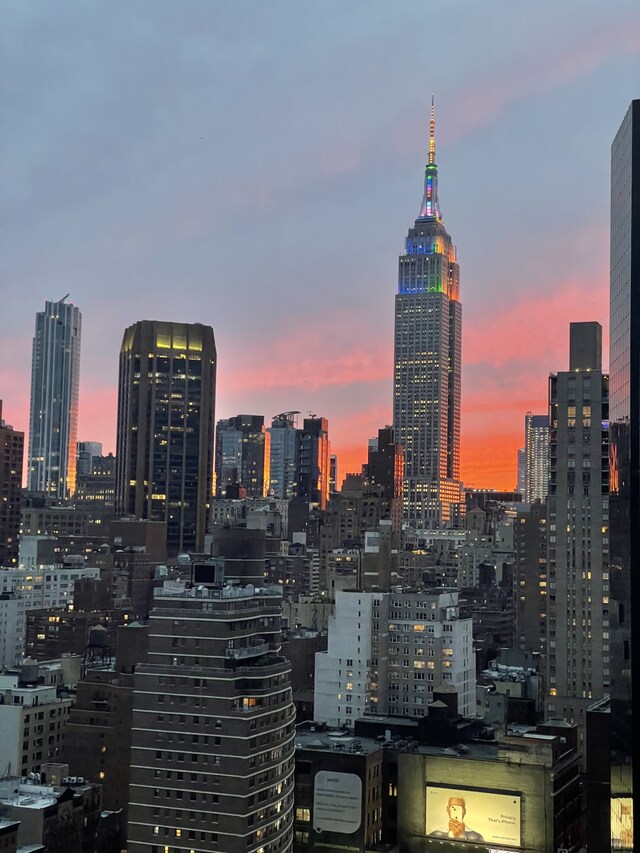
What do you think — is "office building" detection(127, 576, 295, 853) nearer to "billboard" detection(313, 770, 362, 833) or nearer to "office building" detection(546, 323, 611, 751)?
"billboard" detection(313, 770, 362, 833)

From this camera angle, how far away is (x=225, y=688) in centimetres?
9238

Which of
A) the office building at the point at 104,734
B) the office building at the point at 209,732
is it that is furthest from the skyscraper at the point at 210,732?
the office building at the point at 104,734

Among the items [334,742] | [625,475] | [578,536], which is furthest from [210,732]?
[578,536]

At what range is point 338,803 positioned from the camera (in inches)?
4542

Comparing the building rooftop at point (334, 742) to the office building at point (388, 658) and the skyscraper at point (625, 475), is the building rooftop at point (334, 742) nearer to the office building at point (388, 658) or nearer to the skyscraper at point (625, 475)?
the office building at point (388, 658)

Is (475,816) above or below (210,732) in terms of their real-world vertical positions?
below

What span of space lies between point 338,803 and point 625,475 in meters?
63.4

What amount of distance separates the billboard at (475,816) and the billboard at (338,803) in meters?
7.90

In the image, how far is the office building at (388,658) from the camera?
505 feet

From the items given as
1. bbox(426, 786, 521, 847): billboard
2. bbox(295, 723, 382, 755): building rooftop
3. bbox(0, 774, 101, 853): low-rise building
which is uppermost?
bbox(295, 723, 382, 755): building rooftop

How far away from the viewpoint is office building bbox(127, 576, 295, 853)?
9056 centimetres

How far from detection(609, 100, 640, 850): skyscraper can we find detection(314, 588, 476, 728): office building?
3430 inches

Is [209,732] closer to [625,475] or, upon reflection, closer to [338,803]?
[338,803]

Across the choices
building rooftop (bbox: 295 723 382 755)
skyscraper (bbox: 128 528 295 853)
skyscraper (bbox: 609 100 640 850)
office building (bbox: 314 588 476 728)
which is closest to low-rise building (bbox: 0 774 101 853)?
skyscraper (bbox: 128 528 295 853)
